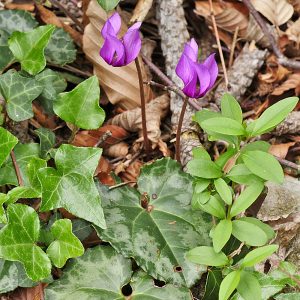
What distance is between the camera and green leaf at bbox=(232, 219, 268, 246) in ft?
6.00

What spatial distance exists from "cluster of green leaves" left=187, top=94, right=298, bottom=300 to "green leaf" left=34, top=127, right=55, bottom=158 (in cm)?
57

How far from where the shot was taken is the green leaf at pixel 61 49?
2549 mm

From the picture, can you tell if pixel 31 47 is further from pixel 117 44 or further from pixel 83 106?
pixel 117 44

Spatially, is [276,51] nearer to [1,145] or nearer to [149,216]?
[149,216]

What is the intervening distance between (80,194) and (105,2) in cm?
67

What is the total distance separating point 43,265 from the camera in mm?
1911

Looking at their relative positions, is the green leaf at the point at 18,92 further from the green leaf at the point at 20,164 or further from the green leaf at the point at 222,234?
the green leaf at the point at 222,234

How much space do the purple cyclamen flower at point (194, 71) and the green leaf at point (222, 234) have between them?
0.40 m

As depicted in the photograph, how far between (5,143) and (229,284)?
2.71ft

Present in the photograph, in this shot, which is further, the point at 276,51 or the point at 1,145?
the point at 276,51

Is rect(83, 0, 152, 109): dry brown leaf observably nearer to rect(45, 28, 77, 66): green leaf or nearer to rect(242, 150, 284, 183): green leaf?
rect(45, 28, 77, 66): green leaf

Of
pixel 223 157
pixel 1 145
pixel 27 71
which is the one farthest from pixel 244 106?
pixel 1 145

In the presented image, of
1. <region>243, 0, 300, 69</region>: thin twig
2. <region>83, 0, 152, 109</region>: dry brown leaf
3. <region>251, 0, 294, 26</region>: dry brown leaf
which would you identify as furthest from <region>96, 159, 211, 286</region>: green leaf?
<region>251, 0, 294, 26</region>: dry brown leaf

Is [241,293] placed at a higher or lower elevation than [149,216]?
higher
